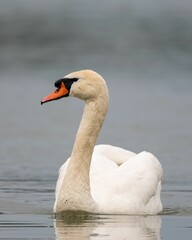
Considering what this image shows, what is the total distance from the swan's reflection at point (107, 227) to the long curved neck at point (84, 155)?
21cm

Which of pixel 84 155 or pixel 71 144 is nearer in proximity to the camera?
pixel 84 155

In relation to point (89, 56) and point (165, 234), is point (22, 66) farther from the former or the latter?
point (165, 234)

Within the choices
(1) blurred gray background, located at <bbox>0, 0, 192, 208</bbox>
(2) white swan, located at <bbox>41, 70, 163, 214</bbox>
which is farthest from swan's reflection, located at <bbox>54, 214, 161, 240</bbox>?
(1) blurred gray background, located at <bbox>0, 0, 192, 208</bbox>

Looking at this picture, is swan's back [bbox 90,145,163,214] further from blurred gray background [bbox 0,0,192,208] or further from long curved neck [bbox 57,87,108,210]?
blurred gray background [bbox 0,0,192,208]

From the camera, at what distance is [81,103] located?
2255 centimetres

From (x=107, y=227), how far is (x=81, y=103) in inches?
436

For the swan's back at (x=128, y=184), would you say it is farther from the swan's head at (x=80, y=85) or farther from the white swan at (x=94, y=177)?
the swan's head at (x=80, y=85)

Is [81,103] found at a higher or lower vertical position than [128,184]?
lower

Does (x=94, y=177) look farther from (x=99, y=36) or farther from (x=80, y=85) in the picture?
(x=99, y=36)

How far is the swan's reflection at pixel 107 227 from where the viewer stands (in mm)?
11039

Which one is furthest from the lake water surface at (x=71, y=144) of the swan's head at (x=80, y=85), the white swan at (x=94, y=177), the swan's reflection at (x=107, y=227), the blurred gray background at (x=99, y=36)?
the blurred gray background at (x=99, y=36)

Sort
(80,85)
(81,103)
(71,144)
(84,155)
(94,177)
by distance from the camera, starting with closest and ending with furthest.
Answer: (80,85) → (84,155) → (94,177) → (71,144) → (81,103)

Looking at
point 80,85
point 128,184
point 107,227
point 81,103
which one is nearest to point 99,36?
point 81,103

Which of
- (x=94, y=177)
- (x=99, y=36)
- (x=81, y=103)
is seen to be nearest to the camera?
(x=94, y=177)
